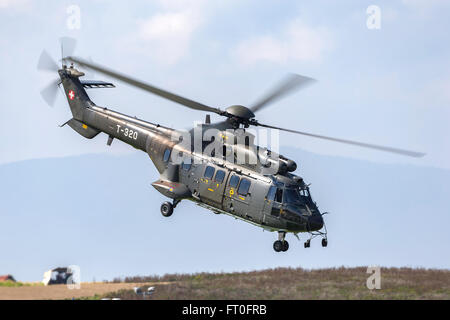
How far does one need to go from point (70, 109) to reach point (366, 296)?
1782 cm

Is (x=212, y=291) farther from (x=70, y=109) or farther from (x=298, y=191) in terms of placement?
(x=70, y=109)

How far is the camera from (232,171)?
29.2 meters

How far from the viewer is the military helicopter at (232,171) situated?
28.2 meters

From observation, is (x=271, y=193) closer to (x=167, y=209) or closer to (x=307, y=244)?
(x=307, y=244)

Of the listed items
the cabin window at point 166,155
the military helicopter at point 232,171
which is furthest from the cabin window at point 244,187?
the cabin window at point 166,155

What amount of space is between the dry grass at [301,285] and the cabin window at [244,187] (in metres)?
7.62

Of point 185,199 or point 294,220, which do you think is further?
point 185,199

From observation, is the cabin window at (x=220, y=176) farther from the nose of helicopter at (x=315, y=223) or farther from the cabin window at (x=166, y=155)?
the nose of helicopter at (x=315, y=223)

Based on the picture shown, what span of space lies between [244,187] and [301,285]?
10377mm

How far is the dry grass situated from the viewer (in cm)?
3491

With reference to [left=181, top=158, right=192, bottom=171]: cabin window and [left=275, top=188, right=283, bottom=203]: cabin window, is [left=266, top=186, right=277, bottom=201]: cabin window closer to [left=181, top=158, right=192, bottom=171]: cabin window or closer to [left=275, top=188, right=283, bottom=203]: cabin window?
[left=275, top=188, right=283, bottom=203]: cabin window

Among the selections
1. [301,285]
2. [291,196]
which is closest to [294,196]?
[291,196]
